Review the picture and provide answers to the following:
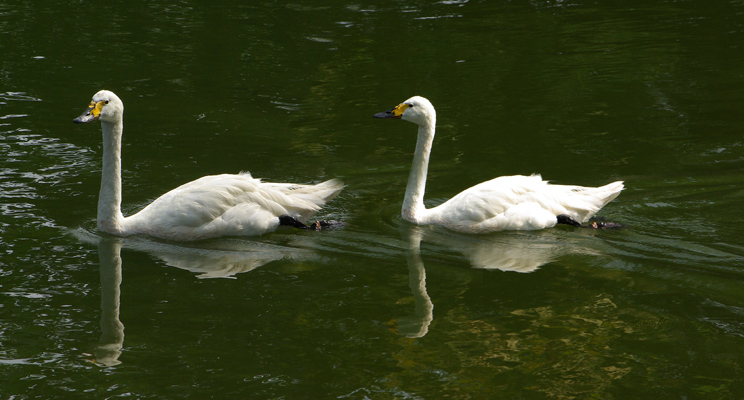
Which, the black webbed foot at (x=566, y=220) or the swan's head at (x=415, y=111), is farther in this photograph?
the swan's head at (x=415, y=111)

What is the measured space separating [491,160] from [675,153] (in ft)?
8.18

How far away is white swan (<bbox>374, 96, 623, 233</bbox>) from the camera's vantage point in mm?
9742

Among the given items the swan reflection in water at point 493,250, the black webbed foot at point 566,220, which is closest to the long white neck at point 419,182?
the swan reflection in water at point 493,250

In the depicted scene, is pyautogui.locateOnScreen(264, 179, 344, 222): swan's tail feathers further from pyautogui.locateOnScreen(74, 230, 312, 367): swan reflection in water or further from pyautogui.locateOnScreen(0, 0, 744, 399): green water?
pyautogui.locateOnScreen(74, 230, 312, 367): swan reflection in water

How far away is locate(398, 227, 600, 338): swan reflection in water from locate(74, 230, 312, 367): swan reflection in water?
1.19m

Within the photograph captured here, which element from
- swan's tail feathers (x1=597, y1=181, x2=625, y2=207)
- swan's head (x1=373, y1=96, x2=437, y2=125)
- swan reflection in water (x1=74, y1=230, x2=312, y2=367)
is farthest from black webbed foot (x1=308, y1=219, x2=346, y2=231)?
swan's tail feathers (x1=597, y1=181, x2=625, y2=207)

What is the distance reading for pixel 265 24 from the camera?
20984 mm

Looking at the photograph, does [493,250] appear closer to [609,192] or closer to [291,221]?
[609,192]

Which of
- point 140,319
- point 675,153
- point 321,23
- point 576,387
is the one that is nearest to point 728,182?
point 675,153

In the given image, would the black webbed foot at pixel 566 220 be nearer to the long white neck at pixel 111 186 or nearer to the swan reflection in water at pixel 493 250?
the swan reflection in water at pixel 493 250

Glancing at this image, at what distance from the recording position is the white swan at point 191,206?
9.48 metres

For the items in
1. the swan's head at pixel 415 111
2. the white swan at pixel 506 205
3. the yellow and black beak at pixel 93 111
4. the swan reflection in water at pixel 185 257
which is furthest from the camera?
the swan's head at pixel 415 111

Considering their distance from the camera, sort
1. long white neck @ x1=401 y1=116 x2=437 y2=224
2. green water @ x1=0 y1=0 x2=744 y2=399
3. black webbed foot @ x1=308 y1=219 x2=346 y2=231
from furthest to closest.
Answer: long white neck @ x1=401 y1=116 x2=437 y2=224 < black webbed foot @ x1=308 y1=219 x2=346 y2=231 < green water @ x1=0 y1=0 x2=744 y2=399

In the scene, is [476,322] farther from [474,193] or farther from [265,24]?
[265,24]
